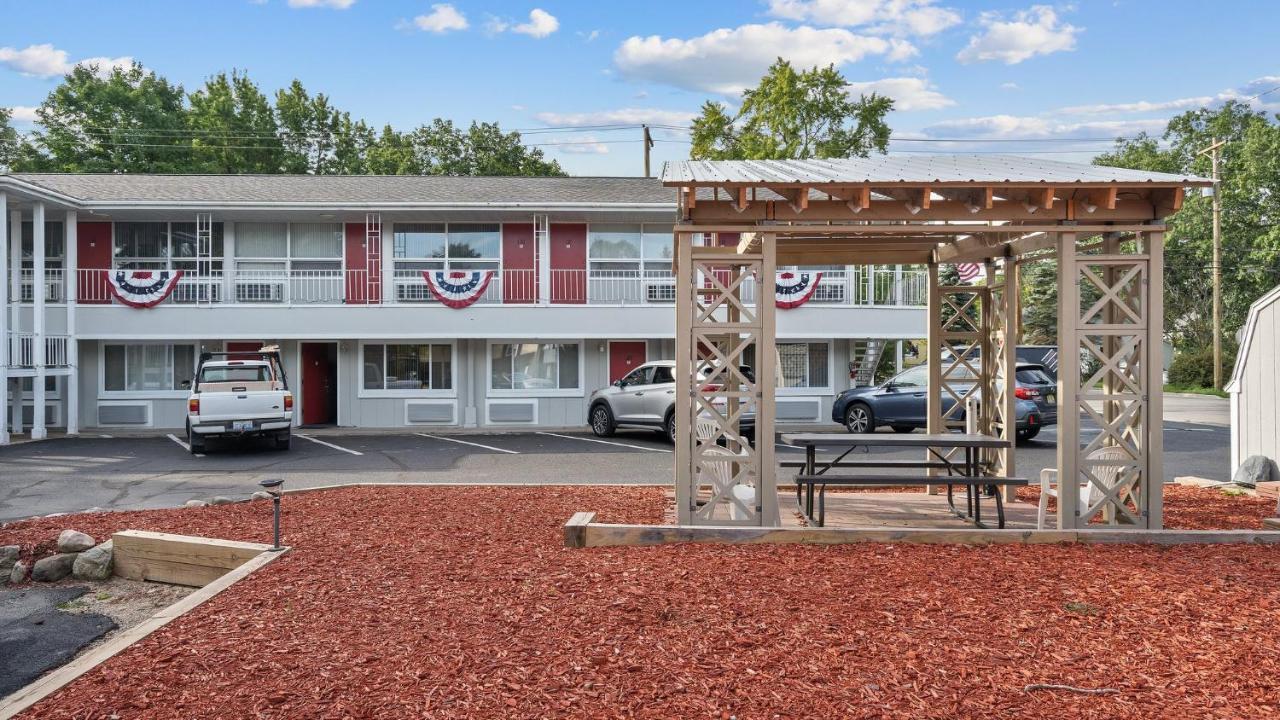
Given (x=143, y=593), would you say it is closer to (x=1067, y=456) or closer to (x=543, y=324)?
(x=1067, y=456)

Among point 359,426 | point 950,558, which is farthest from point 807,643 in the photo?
point 359,426

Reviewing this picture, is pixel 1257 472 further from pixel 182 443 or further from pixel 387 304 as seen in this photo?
pixel 182 443

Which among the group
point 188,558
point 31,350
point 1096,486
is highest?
point 31,350

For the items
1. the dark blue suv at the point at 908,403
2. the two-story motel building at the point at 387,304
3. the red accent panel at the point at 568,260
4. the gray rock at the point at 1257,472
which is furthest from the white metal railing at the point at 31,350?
the gray rock at the point at 1257,472

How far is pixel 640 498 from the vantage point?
10.0 metres

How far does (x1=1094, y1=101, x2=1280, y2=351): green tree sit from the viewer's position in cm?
4378

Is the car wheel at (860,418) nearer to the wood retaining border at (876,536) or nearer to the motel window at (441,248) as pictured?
the motel window at (441,248)

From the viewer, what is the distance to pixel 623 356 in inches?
880

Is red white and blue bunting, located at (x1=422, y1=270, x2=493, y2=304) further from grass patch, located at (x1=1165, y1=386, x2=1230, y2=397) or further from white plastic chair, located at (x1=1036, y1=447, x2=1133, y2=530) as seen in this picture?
grass patch, located at (x1=1165, y1=386, x2=1230, y2=397)

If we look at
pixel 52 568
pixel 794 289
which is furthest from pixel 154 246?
pixel 52 568

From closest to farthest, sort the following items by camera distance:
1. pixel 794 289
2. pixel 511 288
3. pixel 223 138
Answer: pixel 794 289 < pixel 511 288 < pixel 223 138

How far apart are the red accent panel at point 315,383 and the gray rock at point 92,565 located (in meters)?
15.3

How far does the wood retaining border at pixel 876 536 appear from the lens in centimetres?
711

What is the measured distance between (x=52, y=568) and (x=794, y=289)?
16290mm
